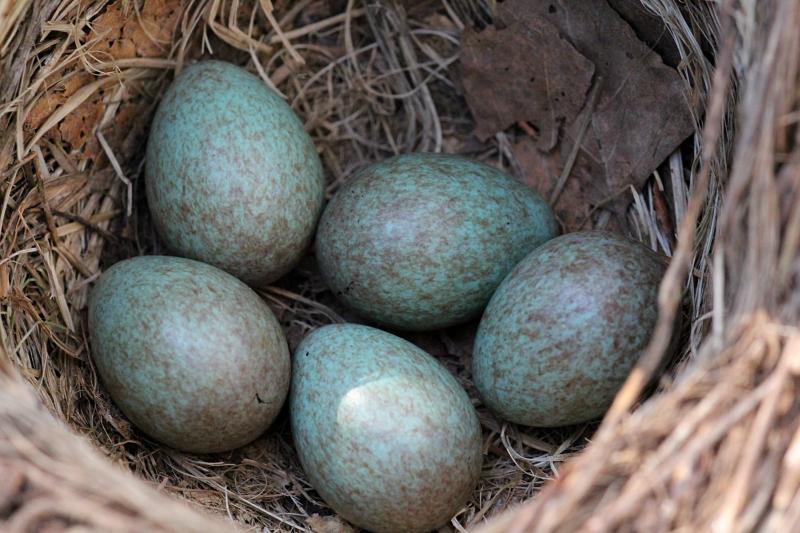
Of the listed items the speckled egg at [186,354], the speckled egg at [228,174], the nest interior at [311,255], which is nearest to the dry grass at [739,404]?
the nest interior at [311,255]

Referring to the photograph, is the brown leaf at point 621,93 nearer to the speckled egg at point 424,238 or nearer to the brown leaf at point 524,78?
the brown leaf at point 524,78

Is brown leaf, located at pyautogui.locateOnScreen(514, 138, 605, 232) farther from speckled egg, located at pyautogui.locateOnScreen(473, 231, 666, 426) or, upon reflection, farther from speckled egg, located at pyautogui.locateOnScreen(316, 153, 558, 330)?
Result: speckled egg, located at pyautogui.locateOnScreen(473, 231, 666, 426)

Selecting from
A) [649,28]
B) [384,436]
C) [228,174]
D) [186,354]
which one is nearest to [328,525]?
[384,436]

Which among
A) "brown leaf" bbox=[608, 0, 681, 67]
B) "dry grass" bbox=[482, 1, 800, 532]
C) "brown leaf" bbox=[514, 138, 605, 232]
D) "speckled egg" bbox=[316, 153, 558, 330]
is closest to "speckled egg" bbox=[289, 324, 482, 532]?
"speckled egg" bbox=[316, 153, 558, 330]

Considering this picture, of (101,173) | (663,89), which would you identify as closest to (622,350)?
(663,89)

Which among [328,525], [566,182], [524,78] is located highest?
[524,78]

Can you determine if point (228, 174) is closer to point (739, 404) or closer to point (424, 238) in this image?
point (424, 238)
